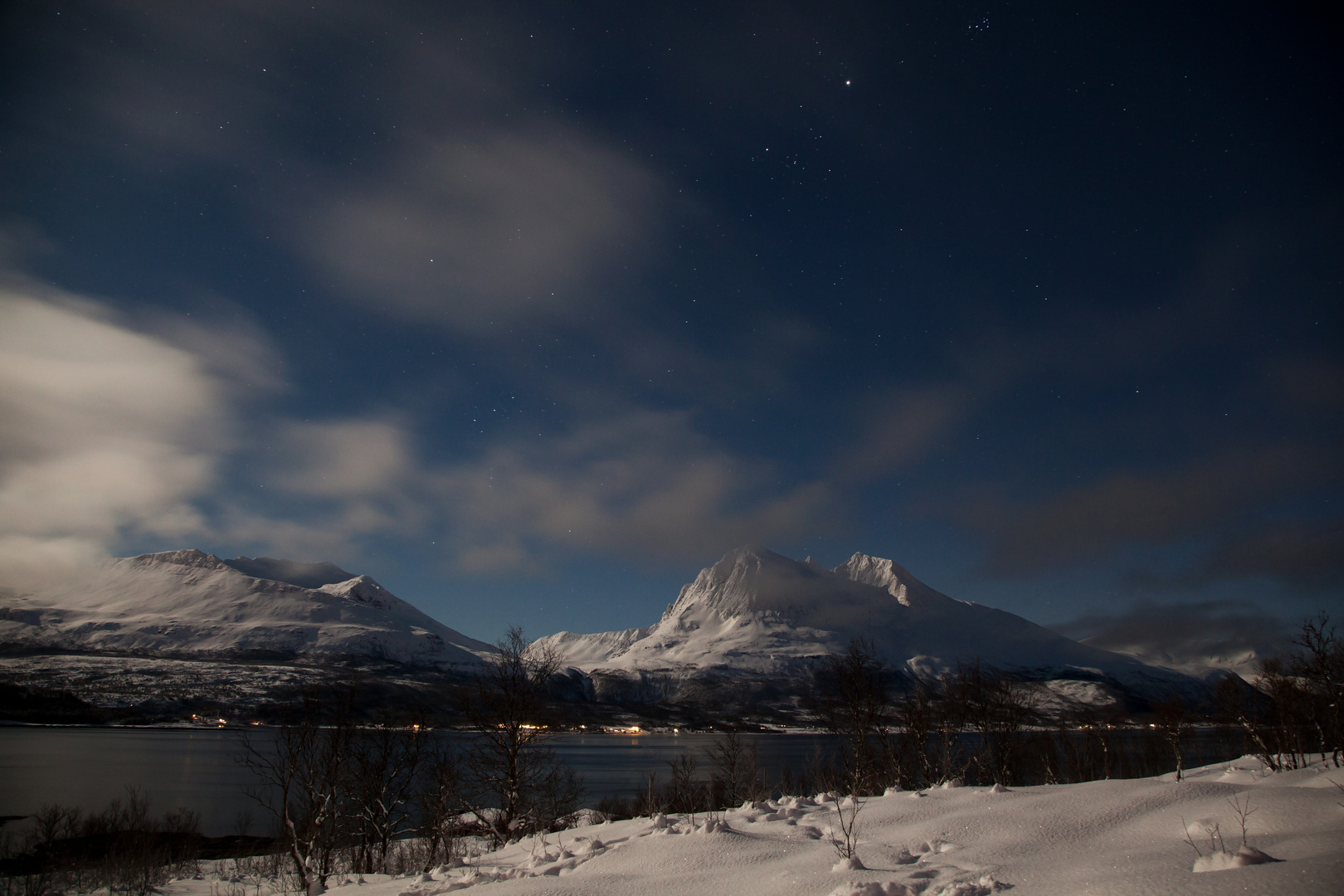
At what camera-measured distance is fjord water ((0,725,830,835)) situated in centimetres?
7256

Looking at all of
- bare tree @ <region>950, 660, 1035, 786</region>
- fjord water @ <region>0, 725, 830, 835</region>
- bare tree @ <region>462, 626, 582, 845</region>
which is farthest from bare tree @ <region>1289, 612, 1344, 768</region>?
fjord water @ <region>0, 725, 830, 835</region>

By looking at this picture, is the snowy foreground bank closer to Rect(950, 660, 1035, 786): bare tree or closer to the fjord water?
Rect(950, 660, 1035, 786): bare tree

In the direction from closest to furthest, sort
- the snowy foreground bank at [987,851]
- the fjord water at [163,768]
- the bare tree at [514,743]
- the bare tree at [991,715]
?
the snowy foreground bank at [987,851], the bare tree at [514,743], the bare tree at [991,715], the fjord water at [163,768]

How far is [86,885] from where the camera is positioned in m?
35.8

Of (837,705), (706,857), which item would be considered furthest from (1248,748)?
(706,857)

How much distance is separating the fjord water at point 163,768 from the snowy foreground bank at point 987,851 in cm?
6675

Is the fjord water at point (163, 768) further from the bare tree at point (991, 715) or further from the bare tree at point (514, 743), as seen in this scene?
the bare tree at point (991, 715)

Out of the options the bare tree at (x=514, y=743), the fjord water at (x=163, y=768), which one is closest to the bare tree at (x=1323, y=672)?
the bare tree at (x=514, y=743)

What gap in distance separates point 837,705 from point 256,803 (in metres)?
68.7

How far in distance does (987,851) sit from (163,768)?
134979 millimetres

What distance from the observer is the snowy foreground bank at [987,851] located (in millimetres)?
7852

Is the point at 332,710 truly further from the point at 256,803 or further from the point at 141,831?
the point at 256,803

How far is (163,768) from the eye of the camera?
106m

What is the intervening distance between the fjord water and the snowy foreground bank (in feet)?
219
